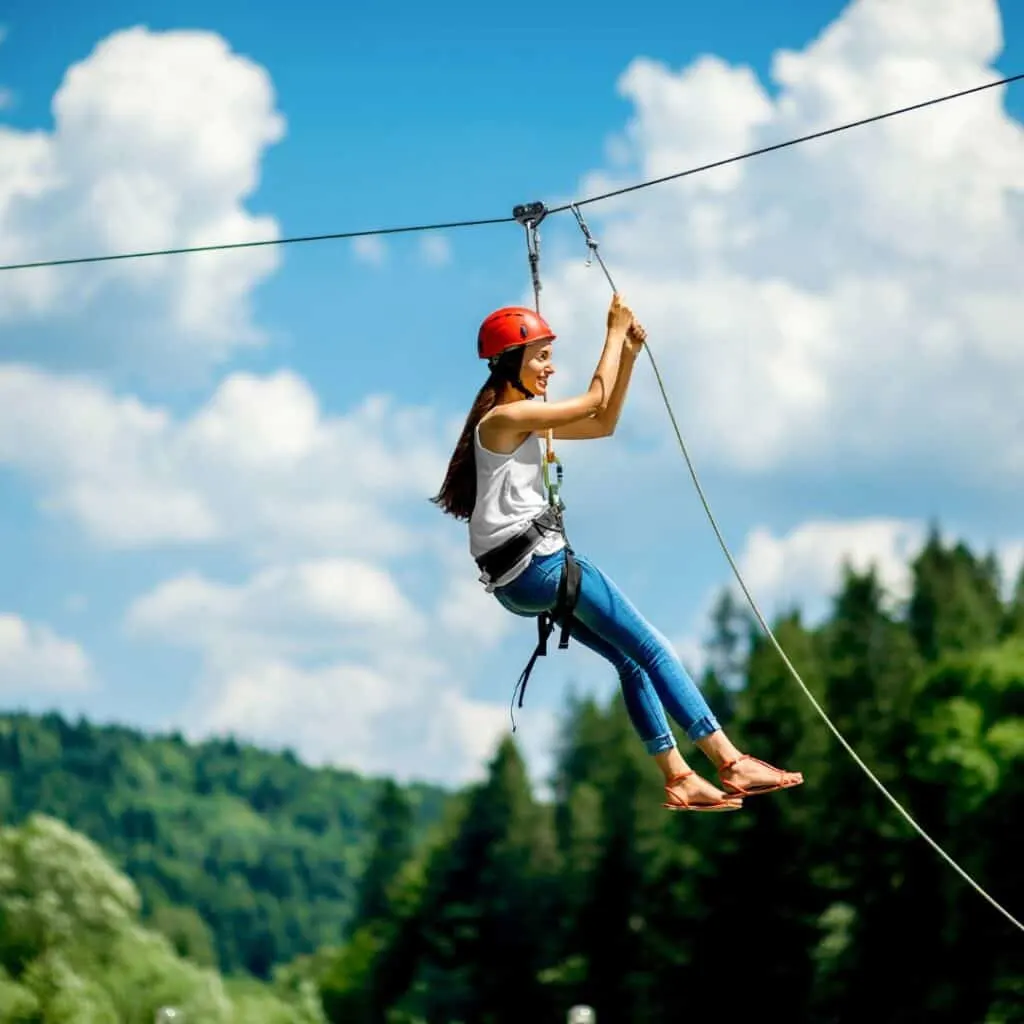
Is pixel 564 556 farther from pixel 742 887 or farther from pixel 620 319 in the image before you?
pixel 742 887

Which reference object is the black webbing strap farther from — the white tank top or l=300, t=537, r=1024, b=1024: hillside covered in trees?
l=300, t=537, r=1024, b=1024: hillside covered in trees

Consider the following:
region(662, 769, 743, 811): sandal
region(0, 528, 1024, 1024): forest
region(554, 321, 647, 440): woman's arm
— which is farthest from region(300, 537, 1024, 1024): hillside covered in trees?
region(554, 321, 647, 440): woman's arm

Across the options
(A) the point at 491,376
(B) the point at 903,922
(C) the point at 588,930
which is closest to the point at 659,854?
(C) the point at 588,930

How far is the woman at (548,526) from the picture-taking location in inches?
409

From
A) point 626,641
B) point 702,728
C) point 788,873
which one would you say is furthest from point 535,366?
point 788,873

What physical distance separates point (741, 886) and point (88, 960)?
16292 mm

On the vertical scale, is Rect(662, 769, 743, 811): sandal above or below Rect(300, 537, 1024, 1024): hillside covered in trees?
below

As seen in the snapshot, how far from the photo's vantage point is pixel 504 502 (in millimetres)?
10469

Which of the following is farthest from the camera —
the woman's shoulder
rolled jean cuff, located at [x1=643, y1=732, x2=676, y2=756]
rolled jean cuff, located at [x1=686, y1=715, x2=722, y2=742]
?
rolled jean cuff, located at [x1=643, y1=732, x2=676, y2=756]

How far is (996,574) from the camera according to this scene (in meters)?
99.6

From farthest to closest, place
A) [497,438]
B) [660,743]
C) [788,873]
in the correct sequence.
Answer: [788,873] → [660,743] → [497,438]

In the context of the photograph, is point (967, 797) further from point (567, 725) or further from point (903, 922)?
point (567, 725)

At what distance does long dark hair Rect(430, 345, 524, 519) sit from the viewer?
34.7 feet

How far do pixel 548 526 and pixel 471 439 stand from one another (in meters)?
0.60
